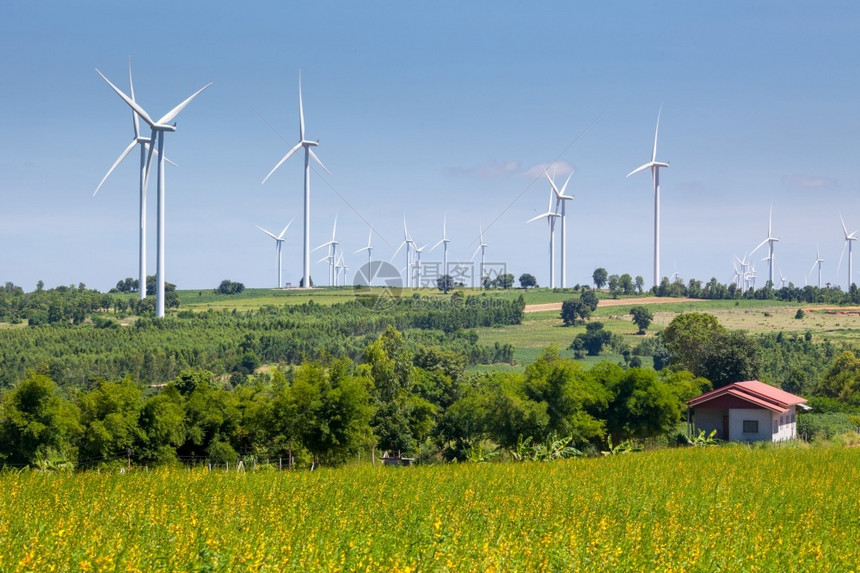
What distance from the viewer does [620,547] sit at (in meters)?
18.5

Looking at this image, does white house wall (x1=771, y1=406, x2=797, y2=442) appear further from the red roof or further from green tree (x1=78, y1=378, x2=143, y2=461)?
green tree (x1=78, y1=378, x2=143, y2=461)

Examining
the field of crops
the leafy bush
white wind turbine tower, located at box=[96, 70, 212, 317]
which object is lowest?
the leafy bush

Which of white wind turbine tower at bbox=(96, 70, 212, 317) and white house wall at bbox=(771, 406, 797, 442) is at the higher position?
white wind turbine tower at bbox=(96, 70, 212, 317)

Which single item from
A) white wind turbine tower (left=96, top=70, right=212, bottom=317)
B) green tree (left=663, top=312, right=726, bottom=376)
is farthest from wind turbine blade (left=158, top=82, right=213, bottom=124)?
green tree (left=663, top=312, right=726, bottom=376)

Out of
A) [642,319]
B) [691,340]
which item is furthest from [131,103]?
[642,319]

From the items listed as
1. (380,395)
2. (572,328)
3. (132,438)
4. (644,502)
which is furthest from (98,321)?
(644,502)

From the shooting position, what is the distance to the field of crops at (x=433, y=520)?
16.2 m

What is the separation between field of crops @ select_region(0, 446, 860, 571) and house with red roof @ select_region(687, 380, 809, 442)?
28.8 meters

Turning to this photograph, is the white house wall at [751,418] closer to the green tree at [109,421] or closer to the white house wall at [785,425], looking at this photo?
the white house wall at [785,425]

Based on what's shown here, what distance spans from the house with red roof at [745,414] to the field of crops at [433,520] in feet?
94.4

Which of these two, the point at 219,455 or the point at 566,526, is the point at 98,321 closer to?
the point at 219,455

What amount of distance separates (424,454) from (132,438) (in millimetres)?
19680

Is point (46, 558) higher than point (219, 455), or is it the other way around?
point (46, 558)

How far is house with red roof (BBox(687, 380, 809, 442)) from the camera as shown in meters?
64.3
